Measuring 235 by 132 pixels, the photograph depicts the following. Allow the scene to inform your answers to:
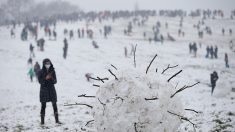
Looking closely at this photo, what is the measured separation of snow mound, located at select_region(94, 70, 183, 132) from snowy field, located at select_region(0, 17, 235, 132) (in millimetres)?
153

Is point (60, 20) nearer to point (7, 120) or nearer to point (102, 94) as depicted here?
point (7, 120)

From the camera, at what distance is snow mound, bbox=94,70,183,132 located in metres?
4.73

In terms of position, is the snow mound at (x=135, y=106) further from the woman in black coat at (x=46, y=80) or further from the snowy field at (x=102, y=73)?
the woman in black coat at (x=46, y=80)

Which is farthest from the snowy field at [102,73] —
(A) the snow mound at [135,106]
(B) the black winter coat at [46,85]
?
(B) the black winter coat at [46,85]

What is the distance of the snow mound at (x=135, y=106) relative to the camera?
473 cm

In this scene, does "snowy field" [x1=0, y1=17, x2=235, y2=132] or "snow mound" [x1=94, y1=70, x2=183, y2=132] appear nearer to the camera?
"snow mound" [x1=94, y1=70, x2=183, y2=132]

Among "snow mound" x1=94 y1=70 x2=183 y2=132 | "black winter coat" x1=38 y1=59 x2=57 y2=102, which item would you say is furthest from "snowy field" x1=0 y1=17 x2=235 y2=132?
"black winter coat" x1=38 y1=59 x2=57 y2=102

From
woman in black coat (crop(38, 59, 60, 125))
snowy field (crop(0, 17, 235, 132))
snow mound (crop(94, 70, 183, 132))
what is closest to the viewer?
snow mound (crop(94, 70, 183, 132))

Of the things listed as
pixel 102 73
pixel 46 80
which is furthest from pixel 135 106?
pixel 102 73

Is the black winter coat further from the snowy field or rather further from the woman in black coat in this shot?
the snowy field

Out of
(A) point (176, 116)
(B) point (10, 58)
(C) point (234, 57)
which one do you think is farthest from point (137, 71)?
(C) point (234, 57)

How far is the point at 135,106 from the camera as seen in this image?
475cm

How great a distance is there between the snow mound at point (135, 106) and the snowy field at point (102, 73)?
0.50 feet

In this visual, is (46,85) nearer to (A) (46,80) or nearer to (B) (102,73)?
(A) (46,80)
